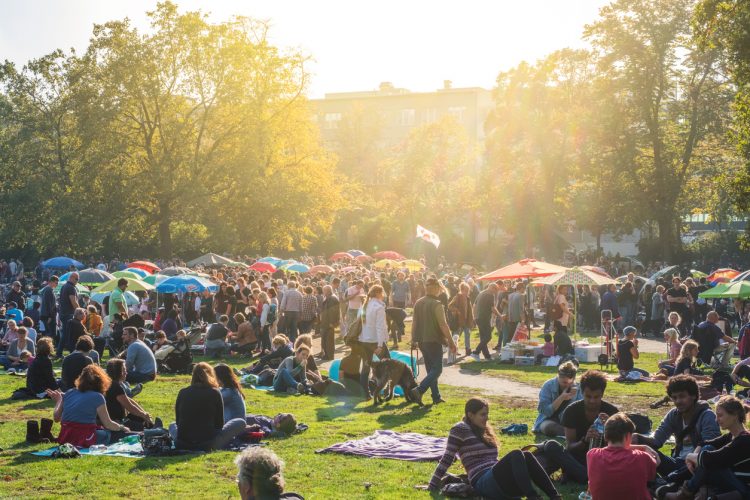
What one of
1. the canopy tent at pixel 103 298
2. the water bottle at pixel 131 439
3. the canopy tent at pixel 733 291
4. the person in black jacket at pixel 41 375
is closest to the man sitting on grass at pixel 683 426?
the water bottle at pixel 131 439

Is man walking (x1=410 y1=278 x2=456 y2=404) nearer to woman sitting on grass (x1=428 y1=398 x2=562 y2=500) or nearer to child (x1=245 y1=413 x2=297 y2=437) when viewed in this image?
child (x1=245 y1=413 x2=297 y2=437)

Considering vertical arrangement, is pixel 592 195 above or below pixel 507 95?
below

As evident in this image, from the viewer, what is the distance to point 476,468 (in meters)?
8.42

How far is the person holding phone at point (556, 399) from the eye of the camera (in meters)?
10.8

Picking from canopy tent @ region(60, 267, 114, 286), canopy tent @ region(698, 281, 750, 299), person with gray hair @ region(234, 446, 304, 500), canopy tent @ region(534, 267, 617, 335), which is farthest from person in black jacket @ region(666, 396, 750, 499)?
canopy tent @ region(60, 267, 114, 286)

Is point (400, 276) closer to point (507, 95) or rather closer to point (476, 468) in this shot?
point (476, 468)

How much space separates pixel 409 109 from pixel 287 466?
9888 centimetres

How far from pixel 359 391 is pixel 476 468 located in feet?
24.8

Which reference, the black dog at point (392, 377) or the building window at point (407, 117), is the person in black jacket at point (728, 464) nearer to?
the black dog at point (392, 377)

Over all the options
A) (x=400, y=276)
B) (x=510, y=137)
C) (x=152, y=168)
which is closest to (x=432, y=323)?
(x=400, y=276)

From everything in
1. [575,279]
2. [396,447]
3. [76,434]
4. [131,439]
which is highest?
[575,279]

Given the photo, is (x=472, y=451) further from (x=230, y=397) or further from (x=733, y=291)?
(x=733, y=291)

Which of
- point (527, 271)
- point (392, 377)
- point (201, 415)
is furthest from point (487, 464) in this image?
point (527, 271)

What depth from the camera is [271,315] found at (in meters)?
22.1
